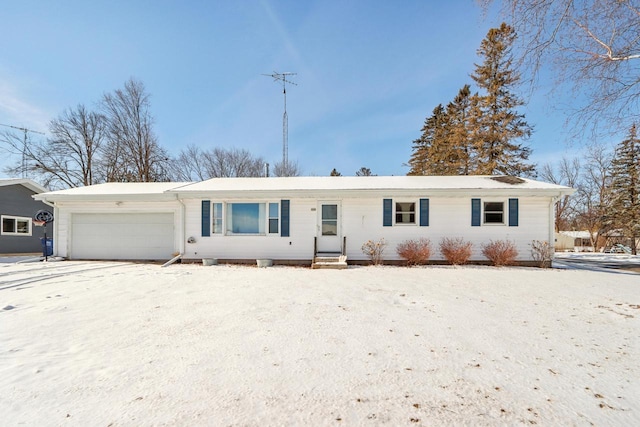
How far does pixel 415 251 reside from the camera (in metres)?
10.5

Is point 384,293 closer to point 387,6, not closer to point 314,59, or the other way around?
point 387,6

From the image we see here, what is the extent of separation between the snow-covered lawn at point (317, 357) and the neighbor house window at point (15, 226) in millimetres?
12046

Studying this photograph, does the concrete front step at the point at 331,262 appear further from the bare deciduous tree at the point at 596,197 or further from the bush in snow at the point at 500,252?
the bare deciduous tree at the point at 596,197

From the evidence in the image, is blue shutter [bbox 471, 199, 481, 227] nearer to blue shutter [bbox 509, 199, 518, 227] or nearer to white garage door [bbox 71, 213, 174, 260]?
blue shutter [bbox 509, 199, 518, 227]

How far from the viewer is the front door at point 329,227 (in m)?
11.1

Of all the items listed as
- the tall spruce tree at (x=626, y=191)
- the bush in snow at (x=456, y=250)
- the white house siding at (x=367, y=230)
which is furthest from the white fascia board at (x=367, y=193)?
the tall spruce tree at (x=626, y=191)

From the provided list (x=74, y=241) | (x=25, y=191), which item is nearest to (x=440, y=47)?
(x=74, y=241)

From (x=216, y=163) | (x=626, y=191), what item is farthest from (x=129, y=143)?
(x=626, y=191)

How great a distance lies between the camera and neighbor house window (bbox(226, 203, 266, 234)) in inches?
447

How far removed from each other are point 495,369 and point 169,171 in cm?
3122

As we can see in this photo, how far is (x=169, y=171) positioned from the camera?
28719 millimetres

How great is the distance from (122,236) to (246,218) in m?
5.63

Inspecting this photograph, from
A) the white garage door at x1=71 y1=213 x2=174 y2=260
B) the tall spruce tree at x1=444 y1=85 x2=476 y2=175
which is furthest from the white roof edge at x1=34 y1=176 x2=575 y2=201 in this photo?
the tall spruce tree at x1=444 y1=85 x2=476 y2=175

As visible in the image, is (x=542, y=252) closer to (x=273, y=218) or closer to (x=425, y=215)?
(x=425, y=215)
